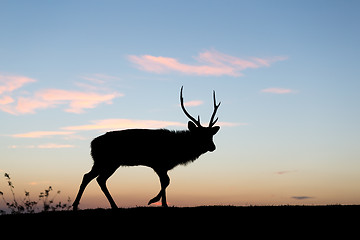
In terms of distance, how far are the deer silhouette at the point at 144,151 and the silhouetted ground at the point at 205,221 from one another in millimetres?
2291

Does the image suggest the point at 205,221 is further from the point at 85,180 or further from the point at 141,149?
the point at 85,180

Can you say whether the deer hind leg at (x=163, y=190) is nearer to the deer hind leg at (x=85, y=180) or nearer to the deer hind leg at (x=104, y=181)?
the deer hind leg at (x=104, y=181)

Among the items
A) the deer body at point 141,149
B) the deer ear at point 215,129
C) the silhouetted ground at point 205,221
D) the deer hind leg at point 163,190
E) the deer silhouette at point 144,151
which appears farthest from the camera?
the deer ear at point 215,129

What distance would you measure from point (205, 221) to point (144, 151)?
5.19m

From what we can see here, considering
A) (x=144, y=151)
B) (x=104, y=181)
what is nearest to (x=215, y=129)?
(x=144, y=151)

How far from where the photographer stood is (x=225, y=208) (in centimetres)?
1209

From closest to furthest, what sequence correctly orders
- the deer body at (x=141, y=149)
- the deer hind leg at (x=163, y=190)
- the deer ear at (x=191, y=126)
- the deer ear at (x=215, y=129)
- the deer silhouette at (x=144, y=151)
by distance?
the deer hind leg at (x=163, y=190) < the deer silhouette at (x=144, y=151) < the deer body at (x=141, y=149) < the deer ear at (x=191, y=126) < the deer ear at (x=215, y=129)

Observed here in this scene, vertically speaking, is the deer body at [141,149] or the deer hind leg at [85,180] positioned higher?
the deer body at [141,149]

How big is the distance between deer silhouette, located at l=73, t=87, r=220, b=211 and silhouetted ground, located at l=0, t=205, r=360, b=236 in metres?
2.29

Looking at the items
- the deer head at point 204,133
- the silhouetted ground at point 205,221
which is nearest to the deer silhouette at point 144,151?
the deer head at point 204,133

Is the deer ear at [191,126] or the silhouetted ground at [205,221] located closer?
the silhouetted ground at [205,221]

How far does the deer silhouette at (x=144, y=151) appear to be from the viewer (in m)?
14.6

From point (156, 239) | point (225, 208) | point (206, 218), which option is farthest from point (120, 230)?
point (225, 208)

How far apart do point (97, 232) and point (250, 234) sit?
299 centimetres
